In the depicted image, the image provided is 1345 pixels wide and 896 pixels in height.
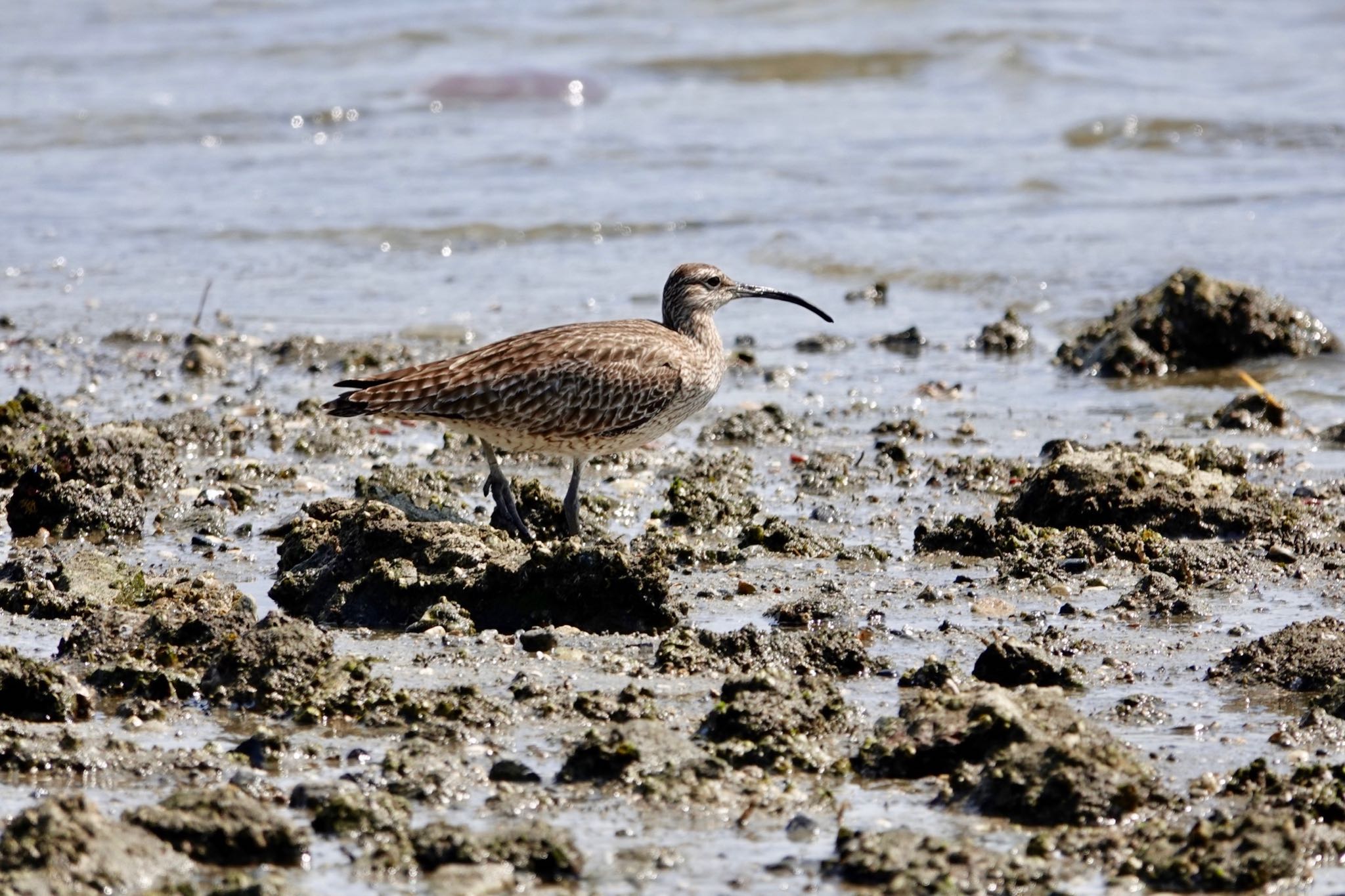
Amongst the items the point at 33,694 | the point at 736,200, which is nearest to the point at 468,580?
the point at 33,694

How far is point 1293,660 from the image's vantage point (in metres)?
6.21

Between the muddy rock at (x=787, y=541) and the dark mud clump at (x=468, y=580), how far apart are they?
1146 millimetres

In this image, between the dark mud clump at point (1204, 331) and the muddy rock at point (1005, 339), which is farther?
the muddy rock at point (1005, 339)

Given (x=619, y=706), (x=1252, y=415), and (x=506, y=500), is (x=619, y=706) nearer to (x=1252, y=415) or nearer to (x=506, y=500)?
(x=506, y=500)

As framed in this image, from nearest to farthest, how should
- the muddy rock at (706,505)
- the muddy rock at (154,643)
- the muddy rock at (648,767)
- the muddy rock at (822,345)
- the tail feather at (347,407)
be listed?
the muddy rock at (648,767) < the muddy rock at (154,643) < the tail feather at (347,407) < the muddy rock at (706,505) < the muddy rock at (822,345)

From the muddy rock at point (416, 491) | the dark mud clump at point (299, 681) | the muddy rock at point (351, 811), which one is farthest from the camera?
the muddy rock at point (416, 491)

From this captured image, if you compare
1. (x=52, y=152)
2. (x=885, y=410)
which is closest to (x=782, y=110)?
(x=52, y=152)

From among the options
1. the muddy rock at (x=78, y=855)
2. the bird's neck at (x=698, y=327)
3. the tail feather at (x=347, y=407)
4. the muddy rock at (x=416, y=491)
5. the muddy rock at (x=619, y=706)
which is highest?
the bird's neck at (x=698, y=327)

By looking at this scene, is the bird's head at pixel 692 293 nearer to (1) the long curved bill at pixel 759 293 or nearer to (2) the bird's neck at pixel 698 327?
(2) the bird's neck at pixel 698 327

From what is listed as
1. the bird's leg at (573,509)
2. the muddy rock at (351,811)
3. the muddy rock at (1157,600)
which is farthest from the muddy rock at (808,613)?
the muddy rock at (351,811)

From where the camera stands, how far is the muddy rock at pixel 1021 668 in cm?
616

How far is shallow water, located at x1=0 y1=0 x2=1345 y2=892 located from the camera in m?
8.00

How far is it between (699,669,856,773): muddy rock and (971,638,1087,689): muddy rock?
62 cm

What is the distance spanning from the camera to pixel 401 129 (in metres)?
21.2
